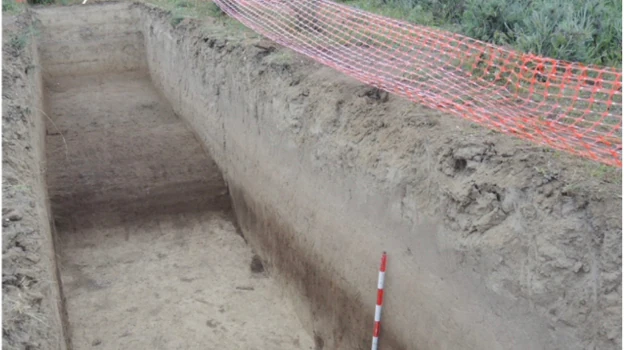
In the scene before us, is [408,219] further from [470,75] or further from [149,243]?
[149,243]

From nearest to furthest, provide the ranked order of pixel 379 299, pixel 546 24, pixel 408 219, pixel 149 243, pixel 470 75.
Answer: pixel 408 219 < pixel 379 299 < pixel 470 75 < pixel 546 24 < pixel 149 243

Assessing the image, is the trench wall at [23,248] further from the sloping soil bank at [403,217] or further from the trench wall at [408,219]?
the trench wall at [408,219]

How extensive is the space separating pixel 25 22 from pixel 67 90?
146 cm

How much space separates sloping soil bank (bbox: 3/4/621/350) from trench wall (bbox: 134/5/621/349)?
1 cm

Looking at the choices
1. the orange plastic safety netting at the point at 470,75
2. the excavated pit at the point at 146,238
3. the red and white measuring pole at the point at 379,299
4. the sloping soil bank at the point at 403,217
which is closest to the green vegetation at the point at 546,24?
the orange plastic safety netting at the point at 470,75

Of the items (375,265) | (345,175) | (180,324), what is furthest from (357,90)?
(180,324)

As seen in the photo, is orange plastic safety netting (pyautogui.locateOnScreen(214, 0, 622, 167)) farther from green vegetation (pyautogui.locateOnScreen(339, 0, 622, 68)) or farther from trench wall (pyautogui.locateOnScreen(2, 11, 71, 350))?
trench wall (pyautogui.locateOnScreen(2, 11, 71, 350))

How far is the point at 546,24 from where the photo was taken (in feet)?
19.4

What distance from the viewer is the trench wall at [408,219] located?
329cm

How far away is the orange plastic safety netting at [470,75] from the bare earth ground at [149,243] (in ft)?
7.48

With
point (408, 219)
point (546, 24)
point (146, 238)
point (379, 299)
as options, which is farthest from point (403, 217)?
point (146, 238)

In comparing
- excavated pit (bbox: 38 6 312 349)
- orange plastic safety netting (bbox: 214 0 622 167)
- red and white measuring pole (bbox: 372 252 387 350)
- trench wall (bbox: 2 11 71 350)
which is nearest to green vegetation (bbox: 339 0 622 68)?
orange plastic safety netting (bbox: 214 0 622 167)

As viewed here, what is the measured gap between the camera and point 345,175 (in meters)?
5.07

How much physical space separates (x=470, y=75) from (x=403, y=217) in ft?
5.08
